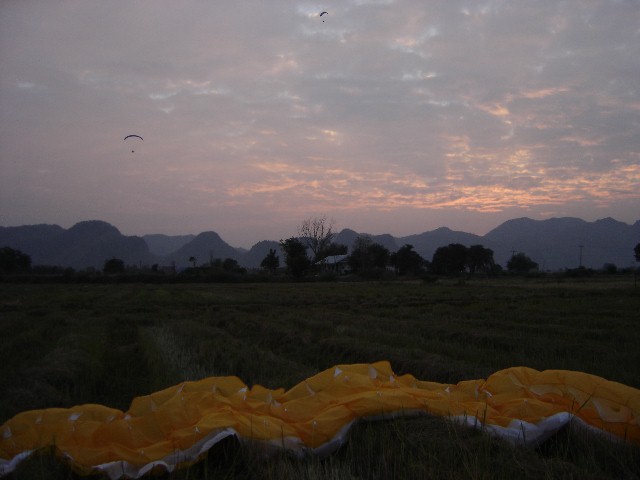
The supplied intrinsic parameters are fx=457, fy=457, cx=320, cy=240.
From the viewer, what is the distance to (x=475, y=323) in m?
13.1

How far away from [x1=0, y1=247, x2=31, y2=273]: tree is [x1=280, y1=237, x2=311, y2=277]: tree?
3734 centimetres

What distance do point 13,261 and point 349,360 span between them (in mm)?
A: 73891

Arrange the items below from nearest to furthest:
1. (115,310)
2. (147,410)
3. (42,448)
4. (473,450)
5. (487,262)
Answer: (473,450) → (42,448) → (147,410) → (115,310) → (487,262)

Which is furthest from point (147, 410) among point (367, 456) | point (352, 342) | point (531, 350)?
point (531, 350)

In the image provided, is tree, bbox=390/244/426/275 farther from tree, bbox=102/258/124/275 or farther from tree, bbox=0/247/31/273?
tree, bbox=0/247/31/273

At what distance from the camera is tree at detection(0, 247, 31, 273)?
6494 centimetres

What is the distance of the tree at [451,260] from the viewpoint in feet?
257

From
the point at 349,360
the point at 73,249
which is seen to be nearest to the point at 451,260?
the point at 349,360

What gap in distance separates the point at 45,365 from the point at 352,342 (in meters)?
5.28

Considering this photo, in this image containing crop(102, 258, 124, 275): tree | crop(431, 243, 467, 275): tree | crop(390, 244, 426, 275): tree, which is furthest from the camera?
crop(390, 244, 426, 275): tree

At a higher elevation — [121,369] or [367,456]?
[367,456]

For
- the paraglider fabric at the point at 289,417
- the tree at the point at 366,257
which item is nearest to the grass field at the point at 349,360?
the paraglider fabric at the point at 289,417

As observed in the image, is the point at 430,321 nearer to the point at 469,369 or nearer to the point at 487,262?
the point at 469,369

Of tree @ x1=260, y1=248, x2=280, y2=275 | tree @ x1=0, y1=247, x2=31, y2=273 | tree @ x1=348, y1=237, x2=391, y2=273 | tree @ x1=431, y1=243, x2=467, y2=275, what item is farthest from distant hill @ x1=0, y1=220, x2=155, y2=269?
tree @ x1=431, y1=243, x2=467, y2=275
